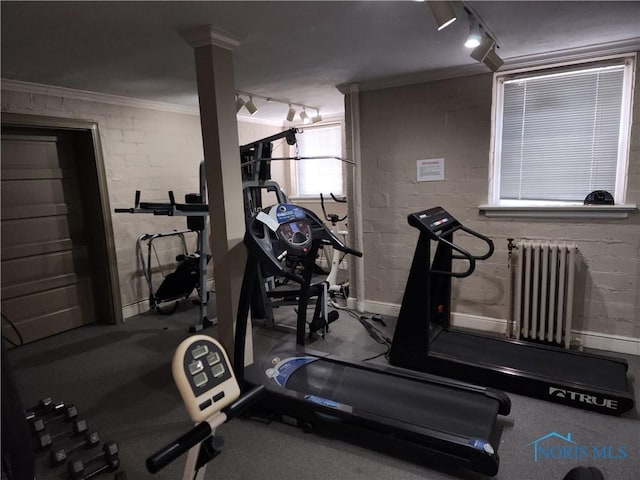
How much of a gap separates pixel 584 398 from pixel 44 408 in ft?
10.9

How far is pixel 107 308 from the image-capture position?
407 cm

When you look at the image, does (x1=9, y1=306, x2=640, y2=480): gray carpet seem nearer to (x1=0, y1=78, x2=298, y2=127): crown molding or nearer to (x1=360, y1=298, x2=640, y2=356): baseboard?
(x1=360, y1=298, x2=640, y2=356): baseboard

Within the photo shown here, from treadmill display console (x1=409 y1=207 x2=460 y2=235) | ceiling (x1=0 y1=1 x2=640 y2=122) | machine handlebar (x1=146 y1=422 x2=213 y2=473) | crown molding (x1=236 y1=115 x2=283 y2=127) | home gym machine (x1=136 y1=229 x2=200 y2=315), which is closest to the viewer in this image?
machine handlebar (x1=146 y1=422 x2=213 y2=473)

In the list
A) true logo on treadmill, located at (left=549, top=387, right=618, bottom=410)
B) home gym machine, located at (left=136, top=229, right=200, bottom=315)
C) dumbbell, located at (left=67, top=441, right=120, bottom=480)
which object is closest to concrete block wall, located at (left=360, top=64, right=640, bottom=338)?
true logo on treadmill, located at (left=549, top=387, right=618, bottom=410)

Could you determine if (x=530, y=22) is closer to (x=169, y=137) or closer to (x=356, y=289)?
(x=356, y=289)

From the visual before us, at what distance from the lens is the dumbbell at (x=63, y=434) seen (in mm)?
2207

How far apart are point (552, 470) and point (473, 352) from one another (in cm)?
97

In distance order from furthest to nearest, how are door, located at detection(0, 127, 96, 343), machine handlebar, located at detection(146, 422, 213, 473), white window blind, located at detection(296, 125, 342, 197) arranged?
white window blind, located at detection(296, 125, 342, 197)
door, located at detection(0, 127, 96, 343)
machine handlebar, located at detection(146, 422, 213, 473)

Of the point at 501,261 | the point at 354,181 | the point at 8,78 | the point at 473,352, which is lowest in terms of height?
the point at 473,352

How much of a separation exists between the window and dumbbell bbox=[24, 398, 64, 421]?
3557 millimetres

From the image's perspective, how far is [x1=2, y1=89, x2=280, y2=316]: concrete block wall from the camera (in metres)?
3.84

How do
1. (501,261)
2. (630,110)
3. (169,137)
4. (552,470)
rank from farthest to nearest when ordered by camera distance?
(169,137) → (501,261) → (630,110) → (552,470)

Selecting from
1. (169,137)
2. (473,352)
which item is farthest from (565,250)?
(169,137)

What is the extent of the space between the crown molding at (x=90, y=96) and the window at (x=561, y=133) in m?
3.34
